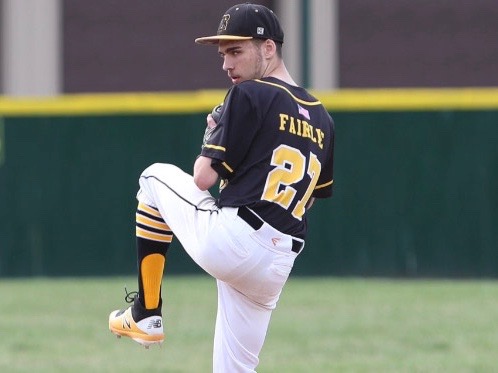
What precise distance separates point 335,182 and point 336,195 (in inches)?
5.9

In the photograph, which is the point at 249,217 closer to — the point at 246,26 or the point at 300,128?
the point at 300,128

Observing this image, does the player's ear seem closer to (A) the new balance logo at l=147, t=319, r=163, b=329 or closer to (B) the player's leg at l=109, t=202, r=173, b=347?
(B) the player's leg at l=109, t=202, r=173, b=347

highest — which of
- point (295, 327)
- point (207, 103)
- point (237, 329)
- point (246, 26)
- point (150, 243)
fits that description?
point (246, 26)

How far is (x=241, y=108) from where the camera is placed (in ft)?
18.8

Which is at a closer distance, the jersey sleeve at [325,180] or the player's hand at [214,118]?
the player's hand at [214,118]

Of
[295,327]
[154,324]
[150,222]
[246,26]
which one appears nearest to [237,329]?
[154,324]

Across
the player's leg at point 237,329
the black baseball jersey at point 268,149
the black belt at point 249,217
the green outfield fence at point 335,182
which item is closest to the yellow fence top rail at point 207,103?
the green outfield fence at point 335,182

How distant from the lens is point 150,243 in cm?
602

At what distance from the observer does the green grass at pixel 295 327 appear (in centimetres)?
931

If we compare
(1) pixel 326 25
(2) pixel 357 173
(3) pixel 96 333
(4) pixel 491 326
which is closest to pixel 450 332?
(4) pixel 491 326

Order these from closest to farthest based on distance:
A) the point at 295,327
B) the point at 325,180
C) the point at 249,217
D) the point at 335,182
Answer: the point at 249,217 → the point at 325,180 → the point at 295,327 → the point at 335,182

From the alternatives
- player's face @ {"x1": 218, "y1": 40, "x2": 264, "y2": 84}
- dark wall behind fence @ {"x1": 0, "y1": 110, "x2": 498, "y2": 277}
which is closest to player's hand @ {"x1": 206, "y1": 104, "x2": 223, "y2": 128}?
player's face @ {"x1": 218, "y1": 40, "x2": 264, "y2": 84}

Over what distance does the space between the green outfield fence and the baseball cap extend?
27.7ft

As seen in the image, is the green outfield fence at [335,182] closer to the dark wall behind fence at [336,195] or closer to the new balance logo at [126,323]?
the dark wall behind fence at [336,195]
